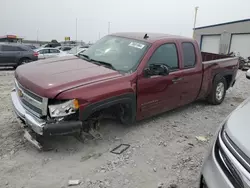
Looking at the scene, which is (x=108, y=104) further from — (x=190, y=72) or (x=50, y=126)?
(x=190, y=72)

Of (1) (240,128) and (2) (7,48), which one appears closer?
(1) (240,128)

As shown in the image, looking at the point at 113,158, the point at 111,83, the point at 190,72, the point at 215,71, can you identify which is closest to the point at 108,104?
the point at 111,83

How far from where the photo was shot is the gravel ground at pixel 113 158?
9.53ft

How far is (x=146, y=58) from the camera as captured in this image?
4.06m

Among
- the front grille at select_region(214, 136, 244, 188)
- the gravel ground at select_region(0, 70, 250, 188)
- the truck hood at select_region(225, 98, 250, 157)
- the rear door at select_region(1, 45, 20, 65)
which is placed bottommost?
the gravel ground at select_region(0, 70, 250, 188)

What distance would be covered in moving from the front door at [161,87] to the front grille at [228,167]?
2.13m

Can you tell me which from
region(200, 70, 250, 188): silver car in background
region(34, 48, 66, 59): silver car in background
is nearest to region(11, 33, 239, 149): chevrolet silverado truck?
region(200, 70, 250, 188): silver car in background

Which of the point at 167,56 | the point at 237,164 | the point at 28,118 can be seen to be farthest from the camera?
the point at 167,56

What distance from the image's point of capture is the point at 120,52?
4.31 meters

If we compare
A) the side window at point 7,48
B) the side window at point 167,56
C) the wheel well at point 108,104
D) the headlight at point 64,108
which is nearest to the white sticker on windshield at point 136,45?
the side window at point 167,56

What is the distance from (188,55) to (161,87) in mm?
1211

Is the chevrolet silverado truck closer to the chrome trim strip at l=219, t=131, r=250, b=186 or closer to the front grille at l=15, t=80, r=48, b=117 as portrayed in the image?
the front grille at l=15, t=80, r=48, b=117

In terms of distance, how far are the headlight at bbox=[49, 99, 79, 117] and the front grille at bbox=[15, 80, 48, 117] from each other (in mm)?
107

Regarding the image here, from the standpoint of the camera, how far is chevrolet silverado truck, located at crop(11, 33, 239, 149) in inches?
122
